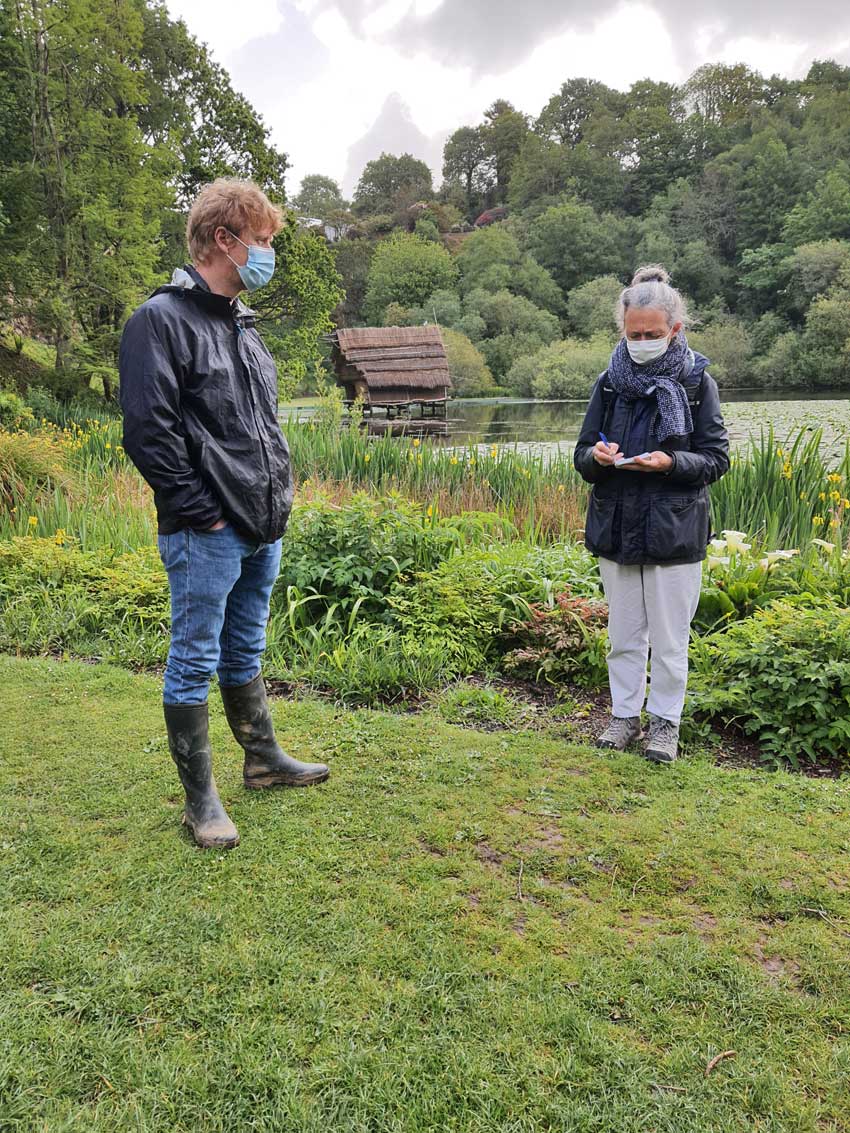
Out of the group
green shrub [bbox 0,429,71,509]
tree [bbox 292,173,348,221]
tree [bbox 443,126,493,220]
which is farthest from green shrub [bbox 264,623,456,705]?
tree [bbox 443,126,493,220]

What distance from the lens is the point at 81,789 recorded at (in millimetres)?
2553

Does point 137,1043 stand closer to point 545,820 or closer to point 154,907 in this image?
point 154,907

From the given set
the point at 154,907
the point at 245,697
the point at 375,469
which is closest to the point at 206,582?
the point at 245,697

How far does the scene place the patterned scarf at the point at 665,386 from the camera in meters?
2.69

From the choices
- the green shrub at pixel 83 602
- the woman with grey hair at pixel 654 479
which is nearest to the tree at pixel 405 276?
the green shrub at pixel 83 602

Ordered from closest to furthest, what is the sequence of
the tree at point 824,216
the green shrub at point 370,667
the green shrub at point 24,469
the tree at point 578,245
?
the green shrub at point 370,667 < the green shrub at point 24,469 < the tree at point 824,216 < the tree at point 578,245

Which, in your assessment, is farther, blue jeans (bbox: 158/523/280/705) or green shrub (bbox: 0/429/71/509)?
green shrub (bbox: 0/429/71/509)

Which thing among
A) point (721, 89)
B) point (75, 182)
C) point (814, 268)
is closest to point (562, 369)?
point (814, 268)

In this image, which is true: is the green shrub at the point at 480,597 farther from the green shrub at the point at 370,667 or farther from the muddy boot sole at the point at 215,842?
the muddy boot sole at the point at 215,842

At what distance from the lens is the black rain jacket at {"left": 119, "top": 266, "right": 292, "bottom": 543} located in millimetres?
1949

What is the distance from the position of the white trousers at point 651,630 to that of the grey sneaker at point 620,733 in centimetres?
3

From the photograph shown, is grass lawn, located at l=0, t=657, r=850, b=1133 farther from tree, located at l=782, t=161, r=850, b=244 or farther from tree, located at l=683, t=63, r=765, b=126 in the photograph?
tree, located at l=683, t=63, r=765, b=126

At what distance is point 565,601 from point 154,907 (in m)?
2.47

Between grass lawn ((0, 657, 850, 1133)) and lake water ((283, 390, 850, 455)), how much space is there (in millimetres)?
4302
